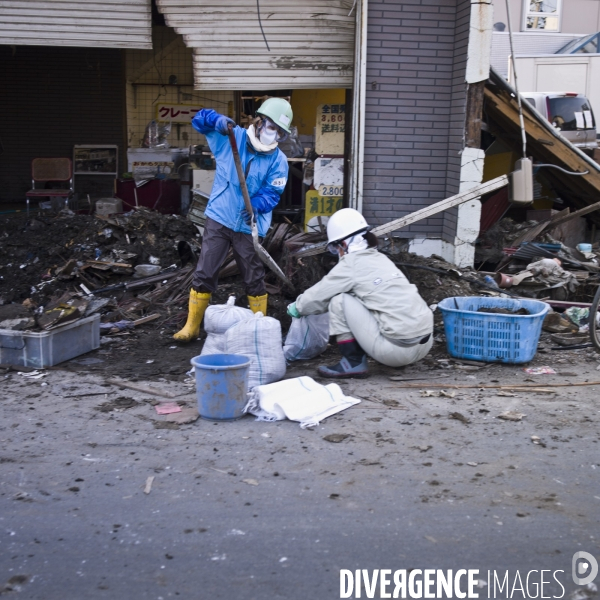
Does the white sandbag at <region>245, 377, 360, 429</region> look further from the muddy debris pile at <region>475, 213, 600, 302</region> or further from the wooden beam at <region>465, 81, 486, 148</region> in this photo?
the wooden beam at <region>465, 81, 486, 148</region>

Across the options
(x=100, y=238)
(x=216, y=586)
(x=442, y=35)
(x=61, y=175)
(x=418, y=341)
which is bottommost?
(x=216, y=586)

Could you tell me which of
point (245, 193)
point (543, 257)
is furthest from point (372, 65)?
point (543, 257)

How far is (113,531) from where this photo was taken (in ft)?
11.0

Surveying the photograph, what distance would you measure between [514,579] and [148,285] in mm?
5386

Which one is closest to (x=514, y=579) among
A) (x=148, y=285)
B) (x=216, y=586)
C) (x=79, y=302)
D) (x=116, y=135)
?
(x=216, y=586)

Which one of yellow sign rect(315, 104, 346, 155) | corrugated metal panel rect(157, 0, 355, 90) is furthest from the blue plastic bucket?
yellow sign rect(315, 104, 346, 155)

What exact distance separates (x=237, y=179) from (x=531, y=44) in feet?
61.3

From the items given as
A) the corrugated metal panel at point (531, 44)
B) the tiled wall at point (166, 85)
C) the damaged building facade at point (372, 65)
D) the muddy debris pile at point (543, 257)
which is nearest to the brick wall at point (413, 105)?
the damaged building facade at point (372, 65)

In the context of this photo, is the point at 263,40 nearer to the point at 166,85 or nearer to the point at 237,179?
the point at 237,179

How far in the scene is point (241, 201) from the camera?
6098 mm

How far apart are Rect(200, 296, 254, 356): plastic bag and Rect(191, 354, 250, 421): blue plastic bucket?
0.75 m

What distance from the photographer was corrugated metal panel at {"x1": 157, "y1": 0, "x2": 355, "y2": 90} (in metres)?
7.74

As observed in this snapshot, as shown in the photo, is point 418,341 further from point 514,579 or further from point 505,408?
point 514,579

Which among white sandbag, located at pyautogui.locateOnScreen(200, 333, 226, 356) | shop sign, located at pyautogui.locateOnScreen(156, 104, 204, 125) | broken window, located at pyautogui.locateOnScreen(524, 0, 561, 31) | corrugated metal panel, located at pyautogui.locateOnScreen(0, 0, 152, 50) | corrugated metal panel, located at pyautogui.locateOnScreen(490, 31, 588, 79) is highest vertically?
broken window, located at pyautogui.locateOnScreen(524, 0, 561, 31)
